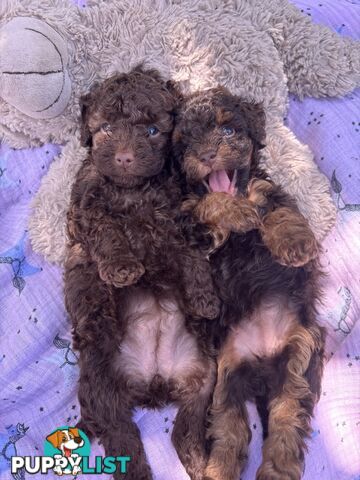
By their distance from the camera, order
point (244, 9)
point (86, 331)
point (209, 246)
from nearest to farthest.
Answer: point (86, 331) < point (209, 246) < point (244, 9)

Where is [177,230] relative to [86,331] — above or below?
above

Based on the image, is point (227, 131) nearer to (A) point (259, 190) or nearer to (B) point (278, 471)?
(A) point (259, 190)

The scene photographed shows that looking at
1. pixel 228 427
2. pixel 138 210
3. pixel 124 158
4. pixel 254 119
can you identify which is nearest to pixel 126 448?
pixel 228 427

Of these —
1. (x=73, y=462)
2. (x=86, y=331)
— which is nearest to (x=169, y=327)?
(x=86, y=331)

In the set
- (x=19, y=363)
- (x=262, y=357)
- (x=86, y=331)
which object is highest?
(x=262, y=357)

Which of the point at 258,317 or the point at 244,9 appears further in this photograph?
the point at 244,9

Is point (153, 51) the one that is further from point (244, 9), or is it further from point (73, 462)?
point (73, 462)

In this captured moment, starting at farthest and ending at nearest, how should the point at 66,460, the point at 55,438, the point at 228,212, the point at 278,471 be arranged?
the point at 55,438
the point at 66,460
the point at 228,212
the point at 278,471

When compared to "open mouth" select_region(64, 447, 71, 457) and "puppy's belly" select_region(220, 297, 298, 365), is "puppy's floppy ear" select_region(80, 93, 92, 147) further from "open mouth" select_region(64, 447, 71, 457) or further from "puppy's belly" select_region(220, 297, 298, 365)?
"open mouth" select_region(64, 447, 71, 457)
